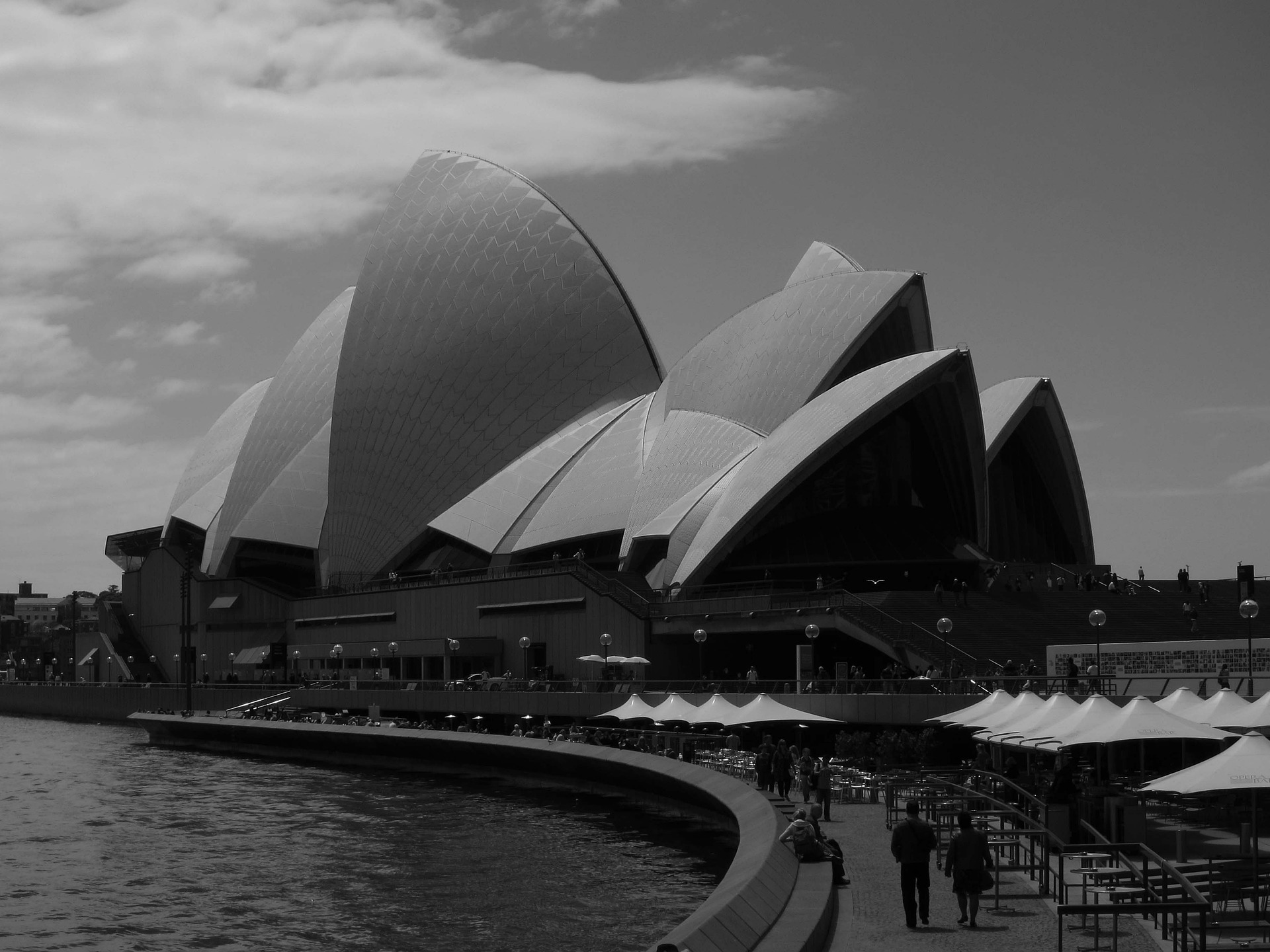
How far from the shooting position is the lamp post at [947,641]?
31.4m

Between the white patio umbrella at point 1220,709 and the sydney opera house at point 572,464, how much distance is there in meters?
16.4

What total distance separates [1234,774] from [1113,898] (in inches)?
77.1

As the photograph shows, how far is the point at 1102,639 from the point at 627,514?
18195mm

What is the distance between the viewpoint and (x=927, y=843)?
12.8 meters

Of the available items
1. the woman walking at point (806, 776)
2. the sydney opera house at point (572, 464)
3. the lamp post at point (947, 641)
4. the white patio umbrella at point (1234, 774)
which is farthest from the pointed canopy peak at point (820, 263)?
the white patio umbrella at point (1234, 774)

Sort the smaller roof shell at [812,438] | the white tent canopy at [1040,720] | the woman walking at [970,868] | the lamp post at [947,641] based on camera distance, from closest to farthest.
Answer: the woman walking at [970,868], the white tent canopy at [1040,720], the lamp post at [947,641], the smaller roof shell at [812,438]

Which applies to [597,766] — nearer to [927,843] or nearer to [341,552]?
[927,843]

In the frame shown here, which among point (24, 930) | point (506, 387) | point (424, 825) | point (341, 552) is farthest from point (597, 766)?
point (341, 552)

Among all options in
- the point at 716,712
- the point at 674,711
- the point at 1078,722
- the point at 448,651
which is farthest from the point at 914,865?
the point at 448,651

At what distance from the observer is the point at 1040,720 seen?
18.9 m

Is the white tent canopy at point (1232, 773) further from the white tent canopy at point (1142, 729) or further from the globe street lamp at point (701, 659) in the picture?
the globe street lamp at point (701, 659)

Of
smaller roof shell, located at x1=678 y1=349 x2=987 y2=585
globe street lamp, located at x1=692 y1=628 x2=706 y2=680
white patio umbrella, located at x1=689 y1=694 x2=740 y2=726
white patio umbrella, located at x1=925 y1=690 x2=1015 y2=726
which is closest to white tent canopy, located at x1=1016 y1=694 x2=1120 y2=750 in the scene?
white patio umbrella, located at x1=925 y1=690 x2=1015 y2=726

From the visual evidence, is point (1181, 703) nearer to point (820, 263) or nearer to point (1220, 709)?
point (1220, 709)

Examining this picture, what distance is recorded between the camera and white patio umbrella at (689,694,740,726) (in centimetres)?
2798
